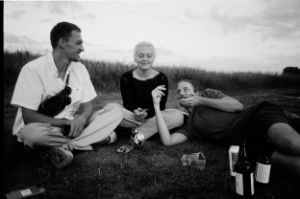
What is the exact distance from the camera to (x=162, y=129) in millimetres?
3592

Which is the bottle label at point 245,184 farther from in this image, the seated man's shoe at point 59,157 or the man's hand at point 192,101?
the seated man's shoe at point 59,157

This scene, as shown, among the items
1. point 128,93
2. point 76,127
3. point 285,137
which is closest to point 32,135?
point 76,127

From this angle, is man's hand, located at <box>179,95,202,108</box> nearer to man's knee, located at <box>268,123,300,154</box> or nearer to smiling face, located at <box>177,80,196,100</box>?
smiling face, located at <box>177,80,196,100</box>

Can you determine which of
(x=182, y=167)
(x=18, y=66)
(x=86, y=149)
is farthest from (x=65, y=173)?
(x=18, y=66)

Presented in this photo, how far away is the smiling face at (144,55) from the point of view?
402cm

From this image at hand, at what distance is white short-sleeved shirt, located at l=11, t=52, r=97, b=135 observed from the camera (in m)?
3.04

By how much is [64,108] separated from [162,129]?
1307 mm

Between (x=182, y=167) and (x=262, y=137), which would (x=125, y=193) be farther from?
(x=262, y=137)

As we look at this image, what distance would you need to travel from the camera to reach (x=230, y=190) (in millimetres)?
2410

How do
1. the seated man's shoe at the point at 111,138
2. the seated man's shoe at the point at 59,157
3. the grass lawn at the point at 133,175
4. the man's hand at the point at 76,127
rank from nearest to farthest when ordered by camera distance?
1. the grass lawn at the point at 133,175
2. the seated man's shoe at the point at 59,157
3. the man's hand at the point at 76,127
4. the seated man's shoe at the point at 111,138

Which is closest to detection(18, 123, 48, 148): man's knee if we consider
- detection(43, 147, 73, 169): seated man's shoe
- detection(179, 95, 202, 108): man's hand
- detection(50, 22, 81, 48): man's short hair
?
detection(43, 147, 73, 169): seated man's shoe

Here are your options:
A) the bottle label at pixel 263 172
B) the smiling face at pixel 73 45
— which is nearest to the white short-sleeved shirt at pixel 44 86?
the smiling face at pixel 73 45

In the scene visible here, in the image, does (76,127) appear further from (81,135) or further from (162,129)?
(162,129)

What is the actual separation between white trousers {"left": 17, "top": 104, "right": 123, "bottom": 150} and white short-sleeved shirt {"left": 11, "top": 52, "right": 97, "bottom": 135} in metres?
0.27
